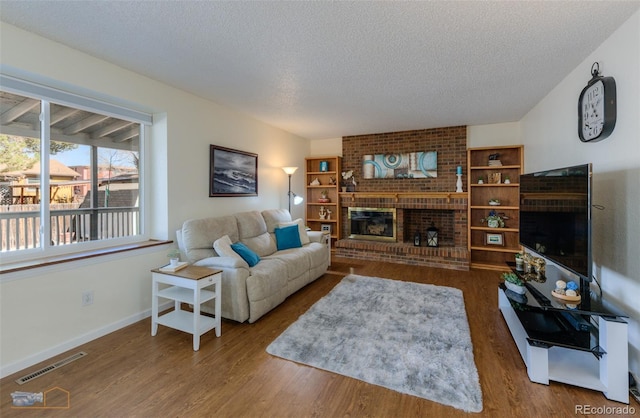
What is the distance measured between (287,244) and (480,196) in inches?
134

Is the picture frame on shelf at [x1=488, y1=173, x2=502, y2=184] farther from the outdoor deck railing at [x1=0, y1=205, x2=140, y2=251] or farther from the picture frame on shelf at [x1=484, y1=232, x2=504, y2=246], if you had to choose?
the outdoor deck railing at [x1=0, y1=205, x2=140, y2=251]

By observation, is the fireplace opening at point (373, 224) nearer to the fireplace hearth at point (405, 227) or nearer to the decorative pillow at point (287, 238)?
the fireplace hearth at point (405, 227)

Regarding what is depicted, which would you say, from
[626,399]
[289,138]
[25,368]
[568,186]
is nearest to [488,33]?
[568,186]

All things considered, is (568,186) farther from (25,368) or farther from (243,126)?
(25,368)

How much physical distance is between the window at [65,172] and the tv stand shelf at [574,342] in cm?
363

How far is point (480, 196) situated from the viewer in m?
4.74

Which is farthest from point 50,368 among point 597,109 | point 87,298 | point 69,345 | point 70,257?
point 597,109

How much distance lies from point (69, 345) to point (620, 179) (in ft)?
14.2

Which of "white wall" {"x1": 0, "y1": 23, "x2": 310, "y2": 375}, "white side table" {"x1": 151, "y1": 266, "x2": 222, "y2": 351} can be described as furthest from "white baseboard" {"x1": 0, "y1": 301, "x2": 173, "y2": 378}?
"white side table" {"x1": 151, "y1": 266, "x2": 222, "y2": 351}

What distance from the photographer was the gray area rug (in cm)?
178

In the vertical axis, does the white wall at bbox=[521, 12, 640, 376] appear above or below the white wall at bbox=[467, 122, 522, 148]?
below

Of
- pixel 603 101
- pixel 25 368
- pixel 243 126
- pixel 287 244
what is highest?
pixel 243 126

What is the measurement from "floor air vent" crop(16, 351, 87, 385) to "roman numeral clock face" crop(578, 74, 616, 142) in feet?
14.2

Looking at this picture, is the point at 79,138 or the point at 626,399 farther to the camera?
the point at 79,138
